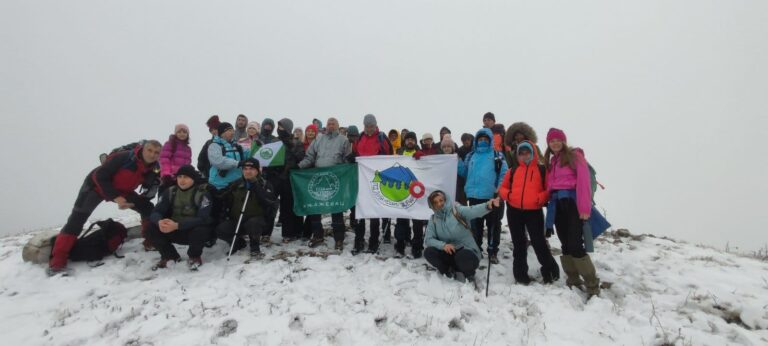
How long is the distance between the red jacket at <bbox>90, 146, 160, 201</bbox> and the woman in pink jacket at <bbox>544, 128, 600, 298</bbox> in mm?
7503

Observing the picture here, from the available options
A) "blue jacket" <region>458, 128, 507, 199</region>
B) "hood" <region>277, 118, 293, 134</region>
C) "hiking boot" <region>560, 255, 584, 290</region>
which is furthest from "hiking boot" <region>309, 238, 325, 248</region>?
"hiking boot" <region>560, 255, 584, 290</region>

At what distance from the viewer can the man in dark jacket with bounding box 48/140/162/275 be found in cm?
614

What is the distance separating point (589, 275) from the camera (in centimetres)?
517

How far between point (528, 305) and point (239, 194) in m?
5.71

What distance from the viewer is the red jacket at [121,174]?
6.34 metres

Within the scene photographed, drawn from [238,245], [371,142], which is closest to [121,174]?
[238,245]

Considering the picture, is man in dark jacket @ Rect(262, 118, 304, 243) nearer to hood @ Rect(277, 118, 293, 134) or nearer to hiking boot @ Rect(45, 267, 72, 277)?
hood @ Rect(277, 118, 293, 134)

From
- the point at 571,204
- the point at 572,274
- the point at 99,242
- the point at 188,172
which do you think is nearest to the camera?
the point at 571,204

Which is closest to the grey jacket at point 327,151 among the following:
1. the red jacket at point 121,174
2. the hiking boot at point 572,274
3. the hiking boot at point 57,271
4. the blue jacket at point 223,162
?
the blue jacket at point 223,162

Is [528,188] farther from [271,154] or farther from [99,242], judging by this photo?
[99,242]

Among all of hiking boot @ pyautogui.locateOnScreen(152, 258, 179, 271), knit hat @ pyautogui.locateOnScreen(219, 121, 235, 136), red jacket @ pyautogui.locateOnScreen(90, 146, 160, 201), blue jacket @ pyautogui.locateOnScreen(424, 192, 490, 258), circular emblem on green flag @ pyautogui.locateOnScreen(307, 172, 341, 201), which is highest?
knit hat @ pyautogui.locateOnScreen(219, 121, 235, 136)

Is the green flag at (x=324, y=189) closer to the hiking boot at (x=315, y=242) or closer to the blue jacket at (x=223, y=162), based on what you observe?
the hiking boot at (x=315, y=242)

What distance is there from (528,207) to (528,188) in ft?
1.02

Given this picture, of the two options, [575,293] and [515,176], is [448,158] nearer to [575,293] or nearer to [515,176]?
[515,176]
